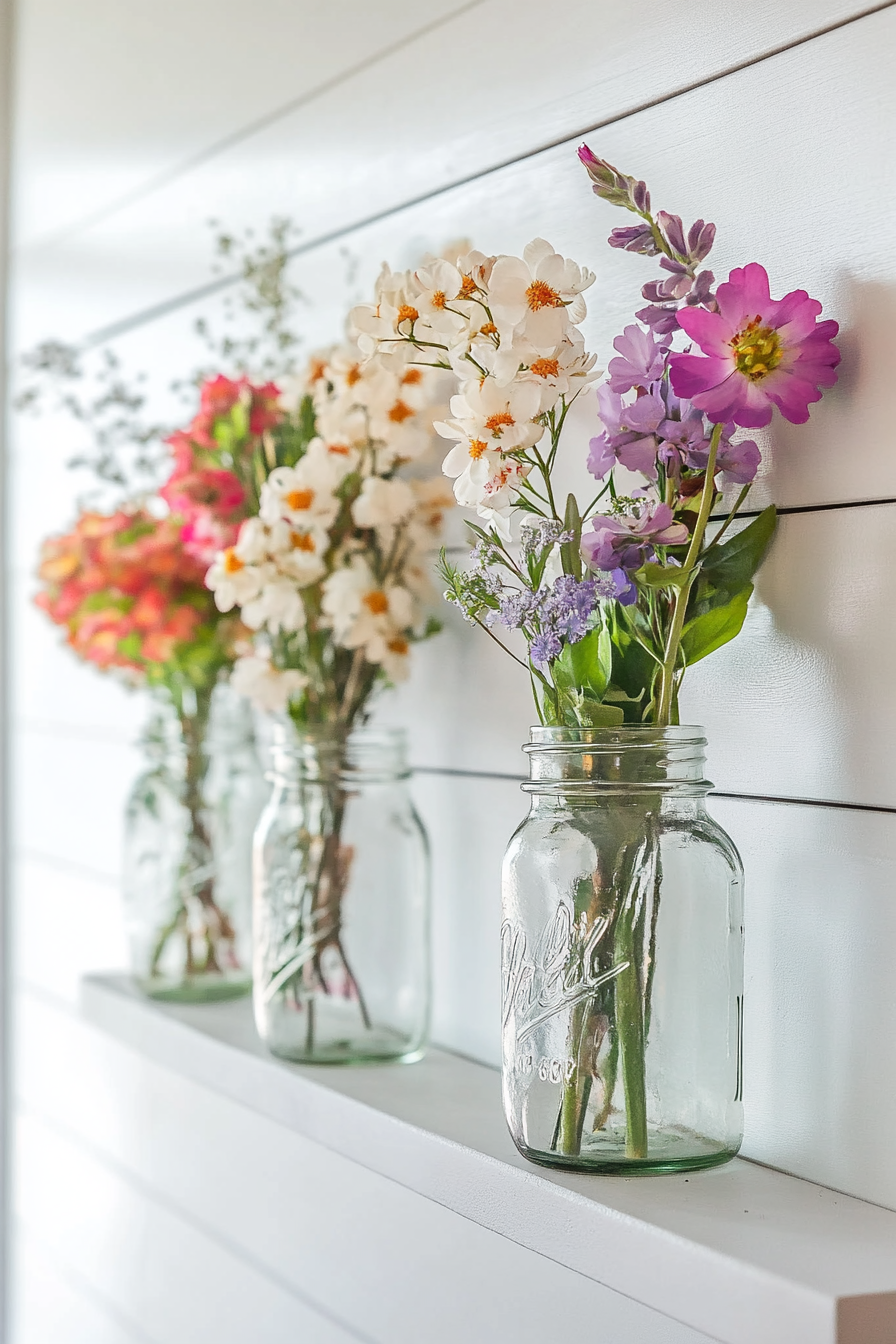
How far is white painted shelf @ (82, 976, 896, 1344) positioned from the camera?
572 mm

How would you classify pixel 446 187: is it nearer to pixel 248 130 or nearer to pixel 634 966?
pixel 248 130

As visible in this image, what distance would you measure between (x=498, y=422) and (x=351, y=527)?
0.29m

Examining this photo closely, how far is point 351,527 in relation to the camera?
995 mm

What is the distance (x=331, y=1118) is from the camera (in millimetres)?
884

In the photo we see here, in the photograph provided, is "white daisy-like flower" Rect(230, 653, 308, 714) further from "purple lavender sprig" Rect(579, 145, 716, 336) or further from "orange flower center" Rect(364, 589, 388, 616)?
"purple lavender sprig" Rect(579, 145, 716, 336)

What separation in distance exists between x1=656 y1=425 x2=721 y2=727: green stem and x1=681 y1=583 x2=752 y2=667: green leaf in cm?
1

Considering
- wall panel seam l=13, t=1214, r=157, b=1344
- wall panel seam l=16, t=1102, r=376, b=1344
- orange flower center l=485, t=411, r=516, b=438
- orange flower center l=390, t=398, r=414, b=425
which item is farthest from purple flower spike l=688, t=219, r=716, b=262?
wall panel seam l=13, t=1214, r=157, b=1344

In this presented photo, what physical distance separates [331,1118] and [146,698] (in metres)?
0.61

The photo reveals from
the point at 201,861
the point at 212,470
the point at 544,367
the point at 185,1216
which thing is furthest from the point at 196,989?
the point at 544,367

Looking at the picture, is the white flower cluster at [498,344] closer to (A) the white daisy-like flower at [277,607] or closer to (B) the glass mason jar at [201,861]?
(A) the white daisy-like flower at [277,607]

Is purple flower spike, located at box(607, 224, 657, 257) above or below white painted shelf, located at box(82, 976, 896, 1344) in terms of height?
above

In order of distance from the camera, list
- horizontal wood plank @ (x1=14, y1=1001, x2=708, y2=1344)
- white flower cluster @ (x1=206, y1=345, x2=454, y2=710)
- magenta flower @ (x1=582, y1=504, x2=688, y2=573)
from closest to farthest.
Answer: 1. magenta flower @ (x1=582, y1=504, x2=688, y2=573)
2. horizontal wood plank @ (x1=14, y1=1001, x2=708, y2=1344)
3. white flower cluster @ (x1=206, y1=345, x2=454, y2=710)

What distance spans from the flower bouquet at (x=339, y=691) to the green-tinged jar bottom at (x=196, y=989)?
0.19 meters

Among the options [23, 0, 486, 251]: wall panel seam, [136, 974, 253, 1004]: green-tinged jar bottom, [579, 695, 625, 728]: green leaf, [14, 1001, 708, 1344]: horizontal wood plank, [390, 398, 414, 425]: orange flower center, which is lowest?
[14, 1001, 708, 1344]: horizontal wood plank
